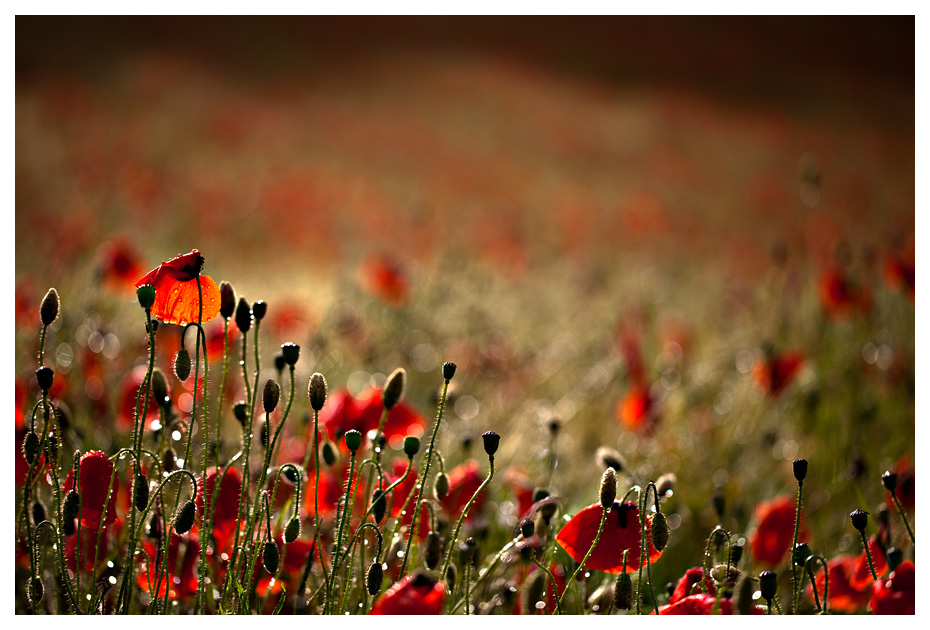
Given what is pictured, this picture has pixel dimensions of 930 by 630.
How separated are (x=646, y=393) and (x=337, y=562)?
0.86 m

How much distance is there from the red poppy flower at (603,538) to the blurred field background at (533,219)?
1.44 ft

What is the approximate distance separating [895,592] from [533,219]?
7.41 feet

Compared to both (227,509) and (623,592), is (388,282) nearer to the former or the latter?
(227,509)

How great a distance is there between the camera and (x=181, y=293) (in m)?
0.63

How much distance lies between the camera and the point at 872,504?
4.26ft

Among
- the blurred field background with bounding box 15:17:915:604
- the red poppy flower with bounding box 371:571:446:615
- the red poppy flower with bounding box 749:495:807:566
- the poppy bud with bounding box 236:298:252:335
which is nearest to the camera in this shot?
the red poppy flower with bounding box 371:571:446:615

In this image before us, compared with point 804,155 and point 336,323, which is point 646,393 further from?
point 804,155

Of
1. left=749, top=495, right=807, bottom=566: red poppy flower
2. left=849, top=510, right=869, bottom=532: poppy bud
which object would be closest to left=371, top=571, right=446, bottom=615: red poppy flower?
left=849, top=510, right=869, bottom=532: poppy bud

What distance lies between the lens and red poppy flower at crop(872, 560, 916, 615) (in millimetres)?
631

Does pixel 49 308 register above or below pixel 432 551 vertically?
above

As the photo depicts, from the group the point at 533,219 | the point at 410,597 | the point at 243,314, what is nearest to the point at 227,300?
the point at 243,314

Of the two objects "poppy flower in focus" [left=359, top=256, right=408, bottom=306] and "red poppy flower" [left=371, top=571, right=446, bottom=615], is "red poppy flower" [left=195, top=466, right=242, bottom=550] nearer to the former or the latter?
"red poppy flower" [left=371, top=571, right=446, bottom=615]

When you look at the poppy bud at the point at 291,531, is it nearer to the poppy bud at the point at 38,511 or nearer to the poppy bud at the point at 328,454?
the poppy bud at the point at 328,454

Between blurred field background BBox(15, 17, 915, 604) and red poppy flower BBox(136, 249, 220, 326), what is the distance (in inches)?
22.0
